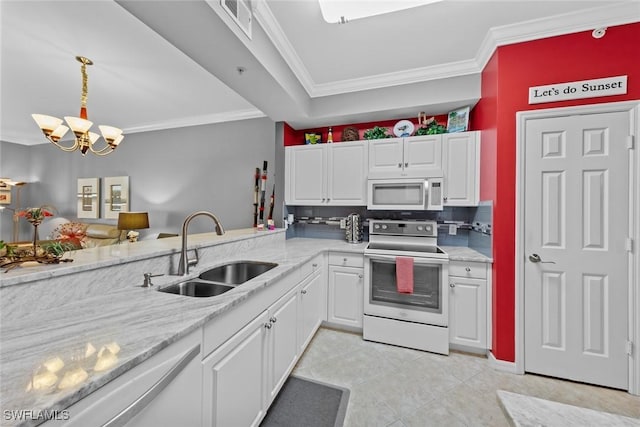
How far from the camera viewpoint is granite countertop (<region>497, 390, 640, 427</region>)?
0.60 m

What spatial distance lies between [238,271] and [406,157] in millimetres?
2088

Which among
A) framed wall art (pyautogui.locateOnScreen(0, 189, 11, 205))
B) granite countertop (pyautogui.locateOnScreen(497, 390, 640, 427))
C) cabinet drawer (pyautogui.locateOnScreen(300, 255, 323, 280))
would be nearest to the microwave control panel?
cabinet drawer (pyautogui.locateOnScreen(300, 255, 323, 280))

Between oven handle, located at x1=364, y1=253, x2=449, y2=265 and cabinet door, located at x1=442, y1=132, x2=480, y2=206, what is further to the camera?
cabinet door, located at x1=442, y1=132, x2=480, y2=206

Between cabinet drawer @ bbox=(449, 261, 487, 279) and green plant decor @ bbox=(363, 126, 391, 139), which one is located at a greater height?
green plant decor @ bbox=(363, 126, 391, 139)

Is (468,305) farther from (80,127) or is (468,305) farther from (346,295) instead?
(80,127)

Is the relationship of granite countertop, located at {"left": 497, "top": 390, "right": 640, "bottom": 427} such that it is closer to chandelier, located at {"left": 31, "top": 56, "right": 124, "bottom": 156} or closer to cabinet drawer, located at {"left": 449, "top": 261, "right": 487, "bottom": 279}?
cabinet drawer, located at {"left": 449, "top": 261, "right": 487, "bottom": 279}

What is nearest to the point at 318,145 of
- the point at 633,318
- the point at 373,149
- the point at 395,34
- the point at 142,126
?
the point at 373,149

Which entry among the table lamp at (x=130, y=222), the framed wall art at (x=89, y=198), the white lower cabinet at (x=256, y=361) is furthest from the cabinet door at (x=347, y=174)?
the framed wall art at (x=89, y=198)

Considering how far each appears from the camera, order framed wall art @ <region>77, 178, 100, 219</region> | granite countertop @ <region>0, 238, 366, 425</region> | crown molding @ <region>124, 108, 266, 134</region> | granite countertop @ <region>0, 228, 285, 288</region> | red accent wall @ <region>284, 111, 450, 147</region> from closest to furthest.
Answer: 1. granite countertop @ <region>0, 238, 366, 425</region>
2. granite countertop @ <region>0, 228, 285, 288</region>
3. red accent wall @ <region>284, 111, 450, 147</region>
4. crown molding @ <region>124, 108, 266, 134</region>
5. framed wall art @ <region>77, 178, 100, 219</region>

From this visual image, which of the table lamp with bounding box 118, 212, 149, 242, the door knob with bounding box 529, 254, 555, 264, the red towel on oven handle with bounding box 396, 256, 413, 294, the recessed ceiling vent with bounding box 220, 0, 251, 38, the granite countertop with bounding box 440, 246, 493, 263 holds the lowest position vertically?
the red towel on oven handle with bounding box 396, 256, 413, 294

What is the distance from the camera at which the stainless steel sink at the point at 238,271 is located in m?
1.88

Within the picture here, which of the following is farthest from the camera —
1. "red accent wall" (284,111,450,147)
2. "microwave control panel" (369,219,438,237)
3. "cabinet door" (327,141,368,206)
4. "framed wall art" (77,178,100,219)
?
"framed wall art" (77,178,100,219)

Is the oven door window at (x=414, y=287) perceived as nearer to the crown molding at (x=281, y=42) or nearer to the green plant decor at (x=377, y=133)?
the green plant decor at (x=377, y=133)

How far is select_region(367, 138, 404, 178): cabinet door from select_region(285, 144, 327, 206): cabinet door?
0.59m
